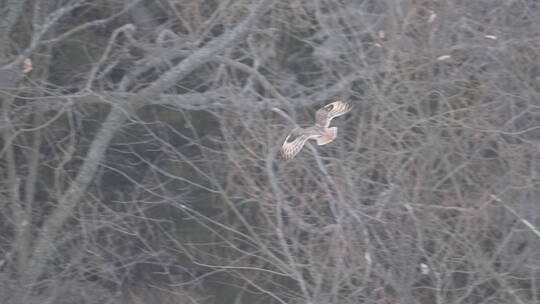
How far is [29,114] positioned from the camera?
6.10m

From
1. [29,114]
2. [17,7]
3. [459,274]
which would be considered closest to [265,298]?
[459,274]

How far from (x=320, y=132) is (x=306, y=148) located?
32.2 inches

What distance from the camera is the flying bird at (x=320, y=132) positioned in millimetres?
4922

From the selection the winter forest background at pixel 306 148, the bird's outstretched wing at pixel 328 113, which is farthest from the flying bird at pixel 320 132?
the winter forest background at pixel 306 148

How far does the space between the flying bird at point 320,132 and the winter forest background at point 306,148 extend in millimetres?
451

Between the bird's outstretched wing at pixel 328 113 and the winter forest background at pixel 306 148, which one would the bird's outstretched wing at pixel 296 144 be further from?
the winter forest background at pixel 306 148

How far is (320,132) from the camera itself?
494 centimetres

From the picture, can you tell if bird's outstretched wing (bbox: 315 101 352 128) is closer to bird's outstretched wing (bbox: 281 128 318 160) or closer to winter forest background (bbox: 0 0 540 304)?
bird's outstretched wing (bbox: 281 128 318 160)

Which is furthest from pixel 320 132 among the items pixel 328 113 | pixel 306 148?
pixel 306 148

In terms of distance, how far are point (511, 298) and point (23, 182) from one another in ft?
11.0

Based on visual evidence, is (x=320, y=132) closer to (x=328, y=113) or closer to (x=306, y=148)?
(x=328, y=113)

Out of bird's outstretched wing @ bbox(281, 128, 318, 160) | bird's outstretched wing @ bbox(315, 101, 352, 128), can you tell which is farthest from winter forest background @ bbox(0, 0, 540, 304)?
bird's outstretched wing @ bbox(315, 101, 352, 128)

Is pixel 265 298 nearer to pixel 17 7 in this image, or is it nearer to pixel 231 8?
pixel 231 8

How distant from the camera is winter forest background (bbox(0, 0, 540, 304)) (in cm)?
570
